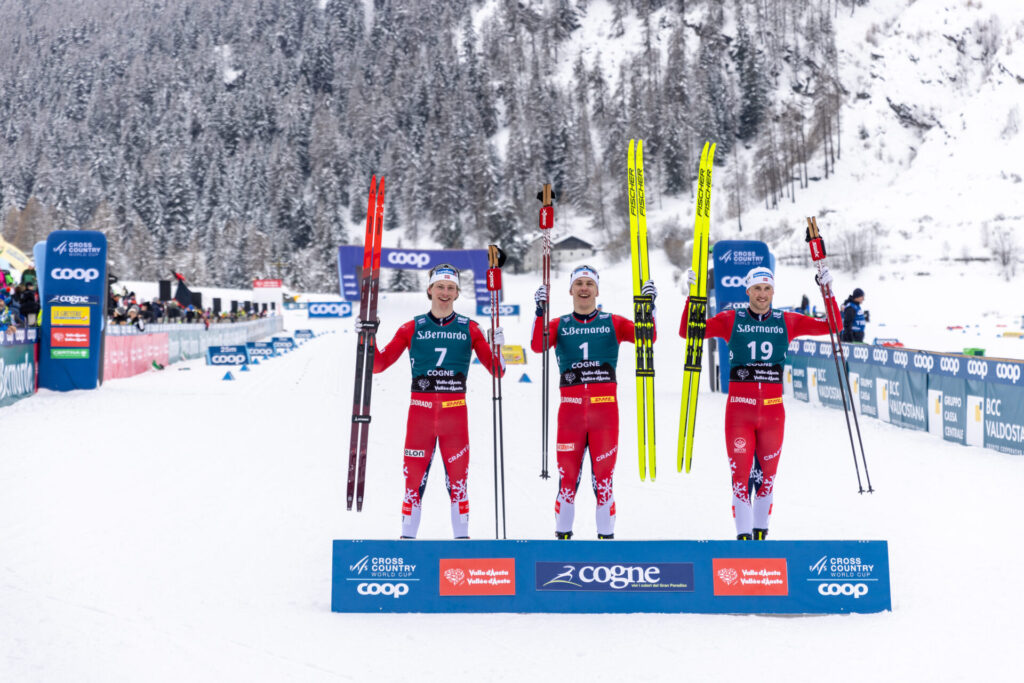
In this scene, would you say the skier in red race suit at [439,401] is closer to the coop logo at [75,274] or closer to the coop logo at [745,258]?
the coop logo at [745,258]

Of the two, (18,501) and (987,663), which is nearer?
(987,663)

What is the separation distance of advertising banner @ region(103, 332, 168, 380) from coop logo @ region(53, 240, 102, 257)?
2463 millimetres

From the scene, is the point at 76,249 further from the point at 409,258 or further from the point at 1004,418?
the point at 409,258

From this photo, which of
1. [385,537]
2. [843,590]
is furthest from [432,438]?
[843,590]

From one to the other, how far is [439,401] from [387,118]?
129 meters

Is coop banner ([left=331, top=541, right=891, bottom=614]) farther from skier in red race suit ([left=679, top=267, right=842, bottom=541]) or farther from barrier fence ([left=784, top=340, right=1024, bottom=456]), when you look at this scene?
barrier fence ([left=784, top=340, right=1024, bottom=456])

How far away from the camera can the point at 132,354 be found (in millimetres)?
21625

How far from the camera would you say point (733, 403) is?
5.77 meters

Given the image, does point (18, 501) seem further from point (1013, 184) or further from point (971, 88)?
point (971, 88)

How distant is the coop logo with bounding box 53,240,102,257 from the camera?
16.8 metres

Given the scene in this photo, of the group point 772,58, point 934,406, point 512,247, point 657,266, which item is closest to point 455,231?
point 512,247

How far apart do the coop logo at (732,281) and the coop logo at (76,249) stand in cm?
1347

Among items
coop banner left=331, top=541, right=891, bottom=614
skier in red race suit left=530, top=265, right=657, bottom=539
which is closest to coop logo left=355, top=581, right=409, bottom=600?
coop banner left=331, top=541, right=891, bottom=614

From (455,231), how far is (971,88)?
65074 millimetres
